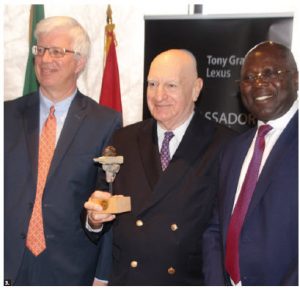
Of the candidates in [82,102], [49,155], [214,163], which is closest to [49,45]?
[82,102]

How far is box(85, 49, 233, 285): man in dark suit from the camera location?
2.48 meters

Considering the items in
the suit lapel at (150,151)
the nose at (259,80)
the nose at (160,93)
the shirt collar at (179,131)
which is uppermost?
the nose at (259,80)

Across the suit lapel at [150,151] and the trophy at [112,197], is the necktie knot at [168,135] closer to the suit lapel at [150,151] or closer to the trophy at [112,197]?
the suit lapel at [150,151]

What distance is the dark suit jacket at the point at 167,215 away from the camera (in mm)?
2479

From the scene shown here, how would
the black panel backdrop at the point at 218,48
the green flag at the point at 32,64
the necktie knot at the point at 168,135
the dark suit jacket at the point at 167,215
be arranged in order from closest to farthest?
the dark suit jacket at the point at 167,215 < the necktie knot at the point at 168,135 < the black panel backdrop at the point at 218,48 < the green flag at the point at 32,64

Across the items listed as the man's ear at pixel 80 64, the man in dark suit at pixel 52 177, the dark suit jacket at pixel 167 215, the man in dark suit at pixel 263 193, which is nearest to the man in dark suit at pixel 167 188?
the dark suit jacket at pixel 167 215

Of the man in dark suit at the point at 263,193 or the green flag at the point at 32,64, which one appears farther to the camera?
the green flag at the point at 32,64

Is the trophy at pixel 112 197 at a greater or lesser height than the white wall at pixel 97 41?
lesser

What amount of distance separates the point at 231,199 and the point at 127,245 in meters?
0.66

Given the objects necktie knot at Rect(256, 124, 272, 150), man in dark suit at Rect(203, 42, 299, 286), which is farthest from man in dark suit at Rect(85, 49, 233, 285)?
necktie knot at Rect(256, 124, 272, 150)

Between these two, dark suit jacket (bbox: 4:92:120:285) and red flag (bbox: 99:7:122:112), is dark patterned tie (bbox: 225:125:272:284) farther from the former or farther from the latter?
red flag (bbox: 99:7:122:112)

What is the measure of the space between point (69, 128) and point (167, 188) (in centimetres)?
77

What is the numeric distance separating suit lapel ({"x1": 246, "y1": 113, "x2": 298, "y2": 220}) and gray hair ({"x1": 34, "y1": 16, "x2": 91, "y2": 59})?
1.52 m

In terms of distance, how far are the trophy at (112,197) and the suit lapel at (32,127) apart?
54 centimetres
